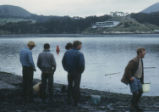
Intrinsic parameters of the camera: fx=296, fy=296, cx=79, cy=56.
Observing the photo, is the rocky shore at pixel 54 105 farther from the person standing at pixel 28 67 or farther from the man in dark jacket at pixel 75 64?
A: the man in dark jacket at pixel 75 64

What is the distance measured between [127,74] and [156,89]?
13.2m

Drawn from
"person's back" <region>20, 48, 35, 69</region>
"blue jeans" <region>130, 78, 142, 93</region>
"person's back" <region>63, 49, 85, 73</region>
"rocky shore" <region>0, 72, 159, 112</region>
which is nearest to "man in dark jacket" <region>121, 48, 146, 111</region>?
"blue jeans" <region>130, 78, 142, 93</region>

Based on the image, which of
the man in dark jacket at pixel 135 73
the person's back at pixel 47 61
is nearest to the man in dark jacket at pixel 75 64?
the person's back at pixel 47 61

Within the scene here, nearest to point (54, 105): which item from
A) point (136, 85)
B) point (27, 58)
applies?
point (27, 58)

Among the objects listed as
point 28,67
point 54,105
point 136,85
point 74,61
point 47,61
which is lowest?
point 54,105

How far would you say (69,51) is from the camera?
11164 millimetres

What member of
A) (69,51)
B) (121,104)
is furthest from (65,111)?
(121,104)

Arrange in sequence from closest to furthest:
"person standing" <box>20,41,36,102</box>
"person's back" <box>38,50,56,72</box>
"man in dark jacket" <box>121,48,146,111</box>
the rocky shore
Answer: "man in dark jacket" <box>121,48,146,111</box>
the rocky shore
"person standing" <box>20,41,36,102</box>
"person's back" <box>38,50,56,72</box>

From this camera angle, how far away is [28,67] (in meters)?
11.7

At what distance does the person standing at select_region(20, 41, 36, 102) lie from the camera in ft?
38.1

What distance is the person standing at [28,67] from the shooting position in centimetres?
1160

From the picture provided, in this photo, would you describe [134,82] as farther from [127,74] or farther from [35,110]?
[35,110]

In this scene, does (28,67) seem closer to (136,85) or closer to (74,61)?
(74,61)

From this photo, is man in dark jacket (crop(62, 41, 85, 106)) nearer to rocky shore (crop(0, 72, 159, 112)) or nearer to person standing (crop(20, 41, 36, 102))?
rocky shore (crop(0, 72, 159, 112))
